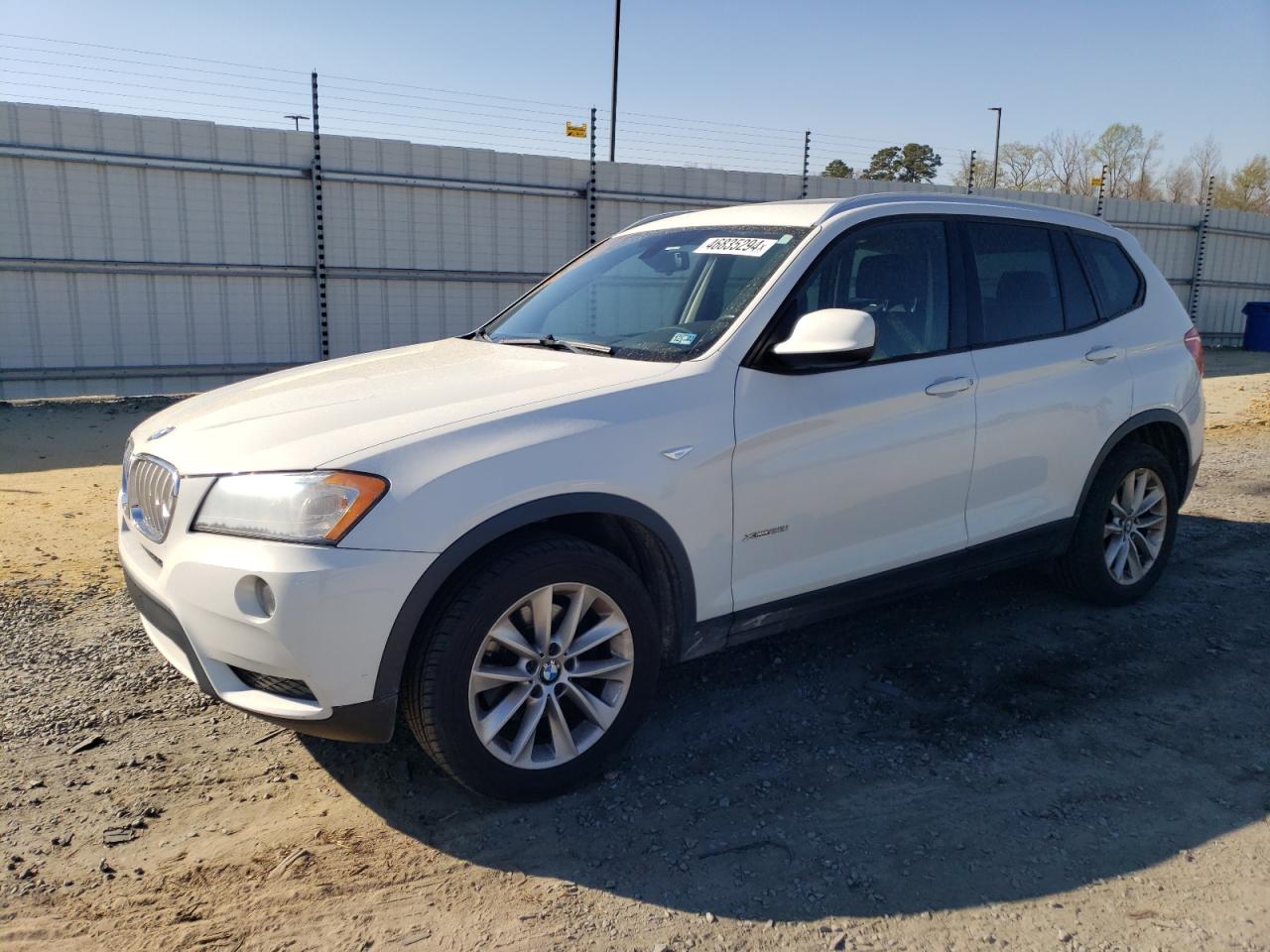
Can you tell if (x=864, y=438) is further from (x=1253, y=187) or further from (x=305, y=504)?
(x=1253, y=187)

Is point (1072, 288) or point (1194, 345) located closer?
point (1072, 288)

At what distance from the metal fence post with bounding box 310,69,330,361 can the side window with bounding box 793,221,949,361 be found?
8.47 metres

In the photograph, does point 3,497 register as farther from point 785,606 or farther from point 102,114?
point 785,606

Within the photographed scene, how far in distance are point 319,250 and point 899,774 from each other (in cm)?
969

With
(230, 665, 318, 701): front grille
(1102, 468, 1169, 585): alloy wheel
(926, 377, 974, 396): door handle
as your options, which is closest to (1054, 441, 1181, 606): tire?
(1102, 468, 1169, 585): alloy wheel

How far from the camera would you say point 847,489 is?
12.0 ft

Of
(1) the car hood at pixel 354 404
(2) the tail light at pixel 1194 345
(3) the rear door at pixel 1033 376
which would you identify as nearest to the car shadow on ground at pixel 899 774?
(3) the rear door at pixel 1033 376

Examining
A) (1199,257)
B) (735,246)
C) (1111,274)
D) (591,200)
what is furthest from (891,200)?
(1199,257)

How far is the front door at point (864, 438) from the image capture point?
136 inches

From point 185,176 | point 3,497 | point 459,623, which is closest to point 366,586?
point 459,623

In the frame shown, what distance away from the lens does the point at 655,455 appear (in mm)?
3207

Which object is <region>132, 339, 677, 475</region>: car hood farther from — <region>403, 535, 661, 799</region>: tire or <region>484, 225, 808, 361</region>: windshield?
<region>403, 535, 661, 799</region>: tire

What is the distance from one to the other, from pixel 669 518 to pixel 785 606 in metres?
0.65

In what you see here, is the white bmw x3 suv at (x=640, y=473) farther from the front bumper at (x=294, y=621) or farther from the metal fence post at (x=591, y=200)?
the metal fence post at (x=591, y=200)
